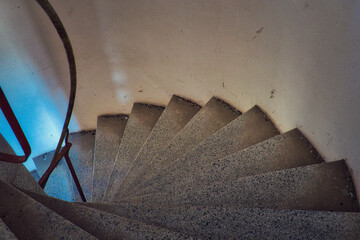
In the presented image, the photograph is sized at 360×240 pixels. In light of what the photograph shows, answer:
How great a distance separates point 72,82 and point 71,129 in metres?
1.44

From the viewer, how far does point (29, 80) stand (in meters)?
3.15

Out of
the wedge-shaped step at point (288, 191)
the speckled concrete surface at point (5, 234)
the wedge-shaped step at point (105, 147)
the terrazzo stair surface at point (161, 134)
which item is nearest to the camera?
the speckled concrete surface at point (5, 234)

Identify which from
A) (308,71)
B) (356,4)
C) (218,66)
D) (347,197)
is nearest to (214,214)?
(347,197)

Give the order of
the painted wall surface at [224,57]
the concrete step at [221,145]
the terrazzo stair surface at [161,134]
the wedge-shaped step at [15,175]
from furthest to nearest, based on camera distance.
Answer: the terrazzo stair surface at [161,134] → the concrete step at [221,145] → the wedge-shaped step at [15,175] → the painted wall surface at [224,57]

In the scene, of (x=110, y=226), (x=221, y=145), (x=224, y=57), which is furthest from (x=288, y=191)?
(x=224, y=57)

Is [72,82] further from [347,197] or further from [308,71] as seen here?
[347,197]

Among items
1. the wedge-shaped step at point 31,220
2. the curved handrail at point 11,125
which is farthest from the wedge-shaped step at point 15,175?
the wedge-shaped step at point 31,220

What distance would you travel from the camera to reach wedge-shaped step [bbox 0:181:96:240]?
1520 millimetres

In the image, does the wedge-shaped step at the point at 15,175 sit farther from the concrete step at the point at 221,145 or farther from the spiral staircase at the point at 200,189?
the concrete step at the point at 221,145

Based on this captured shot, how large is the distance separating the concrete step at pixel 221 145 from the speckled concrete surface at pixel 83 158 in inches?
41.2

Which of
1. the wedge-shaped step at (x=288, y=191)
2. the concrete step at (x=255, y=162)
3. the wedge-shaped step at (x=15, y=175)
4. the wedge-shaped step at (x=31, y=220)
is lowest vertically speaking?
the wedge-shaped step at (x=31, y=220)

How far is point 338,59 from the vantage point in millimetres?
1691

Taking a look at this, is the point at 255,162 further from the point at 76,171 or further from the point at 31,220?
the point at 76,171

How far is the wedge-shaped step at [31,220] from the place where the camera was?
152cm
